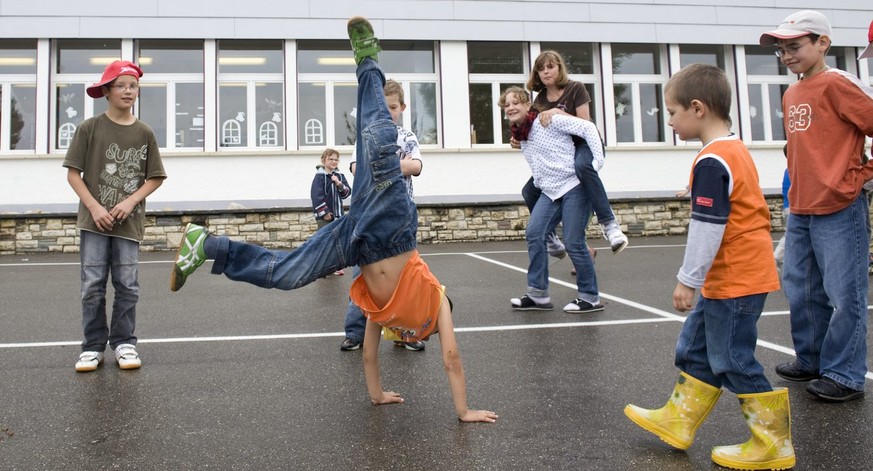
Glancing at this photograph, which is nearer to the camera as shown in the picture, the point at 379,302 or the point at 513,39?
the point at 379,302

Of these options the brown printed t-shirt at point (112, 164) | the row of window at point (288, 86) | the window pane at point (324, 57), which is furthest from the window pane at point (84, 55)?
the brown printed t-shirt at point (112, 164)

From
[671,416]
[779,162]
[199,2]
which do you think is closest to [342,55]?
[199,2]

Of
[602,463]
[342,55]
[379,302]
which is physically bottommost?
[602,463]

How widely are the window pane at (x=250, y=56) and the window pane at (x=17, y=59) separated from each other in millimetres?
3943

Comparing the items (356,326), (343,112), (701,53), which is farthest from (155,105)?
(701,53)

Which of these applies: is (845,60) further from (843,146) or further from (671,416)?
(671,416)

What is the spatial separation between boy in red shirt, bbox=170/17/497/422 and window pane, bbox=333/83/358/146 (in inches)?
517

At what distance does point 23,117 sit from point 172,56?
133 inches

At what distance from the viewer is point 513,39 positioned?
54.1 feet

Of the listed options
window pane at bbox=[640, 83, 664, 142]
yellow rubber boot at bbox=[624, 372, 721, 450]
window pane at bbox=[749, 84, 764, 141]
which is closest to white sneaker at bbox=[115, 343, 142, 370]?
yellow rubber boot at bbox=[624, 372, 721, 450]

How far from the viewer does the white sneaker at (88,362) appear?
162 inches

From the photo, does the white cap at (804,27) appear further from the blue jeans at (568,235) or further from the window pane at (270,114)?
the window pane at (270,114)

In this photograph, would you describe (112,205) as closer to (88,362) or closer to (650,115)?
(88,362)

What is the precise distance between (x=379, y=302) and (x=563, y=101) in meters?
3.48
